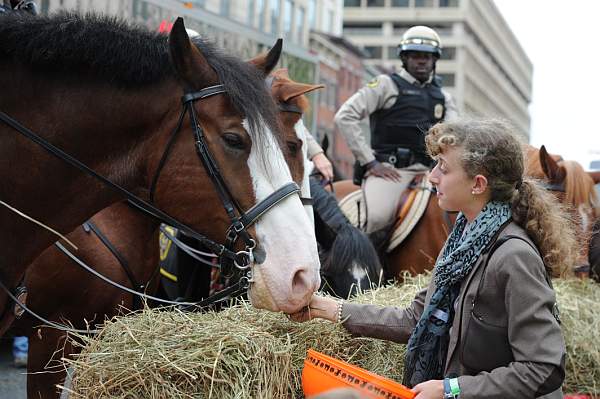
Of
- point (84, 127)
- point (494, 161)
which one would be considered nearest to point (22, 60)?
point (84, 127)

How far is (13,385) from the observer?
7359mm

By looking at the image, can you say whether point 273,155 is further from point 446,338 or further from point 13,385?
point 13,385

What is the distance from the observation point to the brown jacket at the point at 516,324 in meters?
2.68

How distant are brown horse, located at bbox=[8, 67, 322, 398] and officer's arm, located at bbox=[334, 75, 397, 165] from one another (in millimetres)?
2395

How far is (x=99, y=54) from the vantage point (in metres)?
3.04

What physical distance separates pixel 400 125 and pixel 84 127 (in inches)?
179

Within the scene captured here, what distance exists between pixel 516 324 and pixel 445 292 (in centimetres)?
39

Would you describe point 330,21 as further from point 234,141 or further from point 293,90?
point 234,141

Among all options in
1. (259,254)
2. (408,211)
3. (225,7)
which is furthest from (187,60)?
(225,7)

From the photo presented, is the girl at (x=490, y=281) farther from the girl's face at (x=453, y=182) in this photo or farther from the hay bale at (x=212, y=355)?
the hay bale at (x=212, y=355)

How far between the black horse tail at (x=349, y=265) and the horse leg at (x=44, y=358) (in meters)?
1.83

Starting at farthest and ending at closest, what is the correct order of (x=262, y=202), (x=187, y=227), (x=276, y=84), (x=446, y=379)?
(x=276, y=84), (x=187, y=227), (x=262, y=202), (x=446, y=379)

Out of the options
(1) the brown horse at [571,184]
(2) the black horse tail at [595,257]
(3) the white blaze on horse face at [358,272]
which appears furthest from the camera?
(2) the black horse tail at [595,257]

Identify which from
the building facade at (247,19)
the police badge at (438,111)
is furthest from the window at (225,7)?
the police badge at (438,111)
